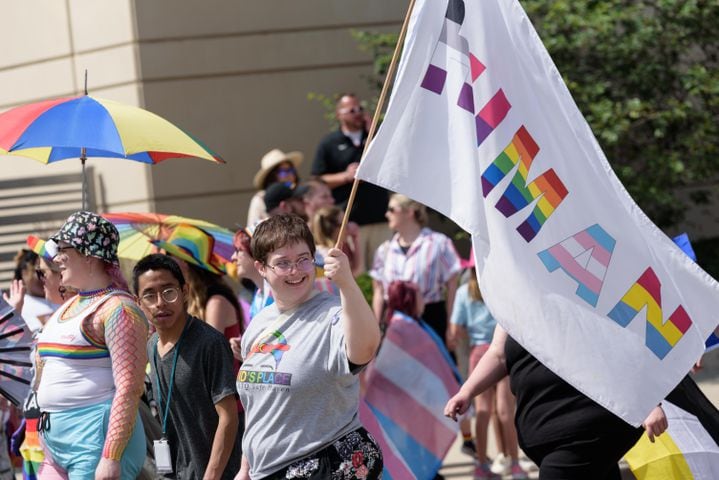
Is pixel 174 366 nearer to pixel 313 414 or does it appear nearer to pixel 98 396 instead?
pixel 98 396

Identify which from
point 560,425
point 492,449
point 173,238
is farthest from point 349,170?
point 560,425

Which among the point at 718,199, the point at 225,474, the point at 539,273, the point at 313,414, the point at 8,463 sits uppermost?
the point at 539,273

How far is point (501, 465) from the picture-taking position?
9.33 m

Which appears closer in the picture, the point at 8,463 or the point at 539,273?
the point at 539,273

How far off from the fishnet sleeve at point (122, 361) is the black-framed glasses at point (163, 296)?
501mm

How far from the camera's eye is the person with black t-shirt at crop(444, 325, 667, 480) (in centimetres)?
569

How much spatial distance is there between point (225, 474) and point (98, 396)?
658mm

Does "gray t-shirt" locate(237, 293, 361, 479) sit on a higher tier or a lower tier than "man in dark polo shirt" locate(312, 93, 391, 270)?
higher

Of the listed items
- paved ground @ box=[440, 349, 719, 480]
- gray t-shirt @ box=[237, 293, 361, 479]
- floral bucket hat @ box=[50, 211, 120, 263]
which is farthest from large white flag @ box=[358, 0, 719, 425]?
paved ground @ box=[440, 349, 719, 480]

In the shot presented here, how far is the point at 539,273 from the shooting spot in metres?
5.06

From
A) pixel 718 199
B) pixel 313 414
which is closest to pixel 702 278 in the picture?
pixel 313 414

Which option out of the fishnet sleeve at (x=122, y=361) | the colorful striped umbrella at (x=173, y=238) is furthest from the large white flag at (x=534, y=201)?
the colorful striped umbrella at (x=173, y=238)

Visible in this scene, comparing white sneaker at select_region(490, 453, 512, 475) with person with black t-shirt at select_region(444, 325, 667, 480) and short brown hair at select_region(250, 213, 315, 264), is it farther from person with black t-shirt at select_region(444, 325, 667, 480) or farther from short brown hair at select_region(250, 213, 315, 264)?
short brown hair at select_region(250, 213, 315, 264)

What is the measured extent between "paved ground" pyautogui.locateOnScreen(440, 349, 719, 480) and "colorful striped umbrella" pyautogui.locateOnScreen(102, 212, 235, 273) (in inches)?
102
